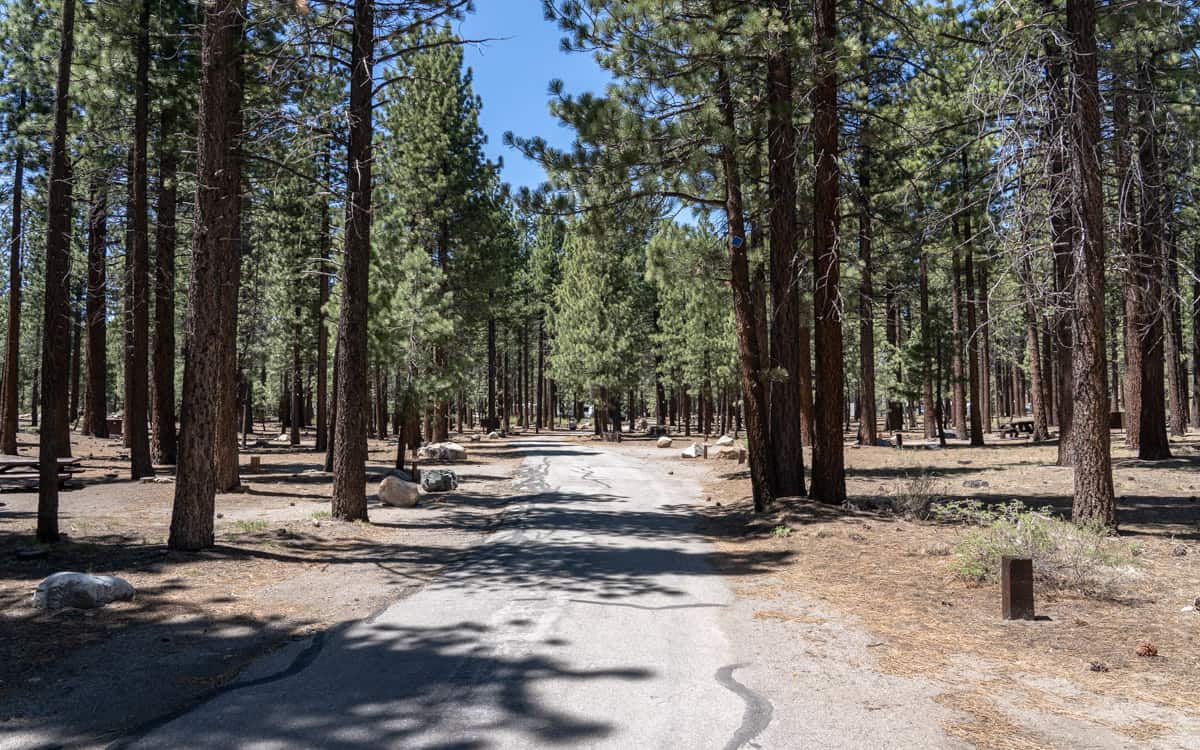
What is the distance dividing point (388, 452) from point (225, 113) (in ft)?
67.6

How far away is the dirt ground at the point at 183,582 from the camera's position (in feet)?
15.0

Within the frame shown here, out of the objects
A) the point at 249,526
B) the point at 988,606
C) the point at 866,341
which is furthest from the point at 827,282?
the point at 866,341

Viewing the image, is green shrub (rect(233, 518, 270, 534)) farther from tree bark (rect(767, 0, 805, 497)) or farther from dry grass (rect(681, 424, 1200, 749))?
tree bark (rect(767, 0, 805, 497))

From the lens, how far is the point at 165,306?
18.6 meters

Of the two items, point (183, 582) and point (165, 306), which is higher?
point (165, 306)

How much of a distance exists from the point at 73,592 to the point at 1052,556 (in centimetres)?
877

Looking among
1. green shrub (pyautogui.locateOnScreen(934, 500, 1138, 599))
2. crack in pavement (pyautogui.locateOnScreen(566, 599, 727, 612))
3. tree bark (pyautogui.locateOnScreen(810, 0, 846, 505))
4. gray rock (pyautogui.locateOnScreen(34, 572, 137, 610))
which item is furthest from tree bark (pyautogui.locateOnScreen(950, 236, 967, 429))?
gray rock (pyautogui.locateOnScreen(34, 572, 137, 610))

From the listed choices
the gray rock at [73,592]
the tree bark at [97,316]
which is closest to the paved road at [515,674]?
the gray rock at [73,592]

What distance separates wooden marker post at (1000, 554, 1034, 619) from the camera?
19.0ft

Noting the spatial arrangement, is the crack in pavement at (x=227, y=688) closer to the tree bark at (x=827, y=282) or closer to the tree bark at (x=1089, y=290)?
the tree bark at (x=827, y=282)

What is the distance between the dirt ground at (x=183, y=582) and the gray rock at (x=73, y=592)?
0.33 ft

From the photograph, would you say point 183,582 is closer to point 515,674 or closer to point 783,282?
point 515,674

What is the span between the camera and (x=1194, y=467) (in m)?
16.2

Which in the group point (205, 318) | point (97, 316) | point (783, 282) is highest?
point (97, 316)
